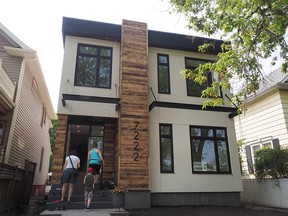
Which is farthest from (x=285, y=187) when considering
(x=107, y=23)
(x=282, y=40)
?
(x=107, y=23)

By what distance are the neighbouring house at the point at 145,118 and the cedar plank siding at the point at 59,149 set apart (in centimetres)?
3

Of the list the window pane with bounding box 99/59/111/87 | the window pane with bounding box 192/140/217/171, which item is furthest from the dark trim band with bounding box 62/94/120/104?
the window pane with bounding box 192/140/217/171

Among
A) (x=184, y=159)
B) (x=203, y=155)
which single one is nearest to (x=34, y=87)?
(x=184, y=159)

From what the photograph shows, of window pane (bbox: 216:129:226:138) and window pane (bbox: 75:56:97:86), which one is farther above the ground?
window pane (bbox: 75:56:97:86)

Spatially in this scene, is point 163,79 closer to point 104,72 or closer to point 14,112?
Answer: point 104,72

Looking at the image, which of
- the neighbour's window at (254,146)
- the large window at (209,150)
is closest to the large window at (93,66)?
the large window at (209,150)

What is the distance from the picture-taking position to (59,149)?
791cm

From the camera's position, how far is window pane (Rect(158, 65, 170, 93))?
9.79m

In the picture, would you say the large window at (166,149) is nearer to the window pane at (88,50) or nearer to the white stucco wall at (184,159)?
the white stucco wall at (184,159)

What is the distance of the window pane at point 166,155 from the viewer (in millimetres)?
8609

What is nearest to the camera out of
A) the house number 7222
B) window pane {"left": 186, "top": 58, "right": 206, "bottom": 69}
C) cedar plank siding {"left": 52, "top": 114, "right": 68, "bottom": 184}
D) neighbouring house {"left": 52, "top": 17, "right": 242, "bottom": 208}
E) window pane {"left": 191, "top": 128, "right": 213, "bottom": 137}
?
cedar plank siding {"left": 52, "top": 114, "right": 68, "bottom": 184}

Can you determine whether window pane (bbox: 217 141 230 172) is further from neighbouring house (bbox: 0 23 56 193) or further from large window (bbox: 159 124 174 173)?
neighbouring house (bbox: 0 23 56 193)

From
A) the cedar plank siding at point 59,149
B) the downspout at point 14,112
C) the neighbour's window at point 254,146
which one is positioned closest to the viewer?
the cedar plank siding at point 59,149

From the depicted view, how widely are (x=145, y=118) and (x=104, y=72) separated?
8.24 feet
